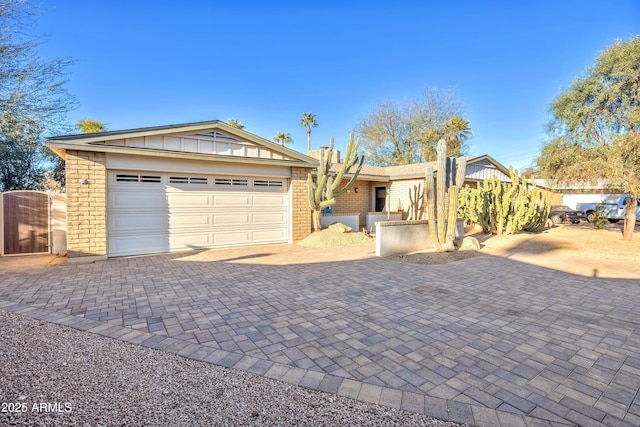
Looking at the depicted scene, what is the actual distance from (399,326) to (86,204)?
830 centimetres

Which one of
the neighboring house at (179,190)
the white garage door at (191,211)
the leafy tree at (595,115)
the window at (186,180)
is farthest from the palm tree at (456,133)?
the window at (186,180)

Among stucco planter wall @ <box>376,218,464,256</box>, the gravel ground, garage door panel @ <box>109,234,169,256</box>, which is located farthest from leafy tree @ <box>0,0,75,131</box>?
stucco planter wall @ <box>376,218,464,256</box>

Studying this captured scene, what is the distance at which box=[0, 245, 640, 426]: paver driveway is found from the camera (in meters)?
2.50

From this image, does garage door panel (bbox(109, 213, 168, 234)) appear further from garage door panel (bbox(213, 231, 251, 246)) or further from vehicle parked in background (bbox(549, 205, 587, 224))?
vehicle parked in background (bbox(549, 205, 587, 224))

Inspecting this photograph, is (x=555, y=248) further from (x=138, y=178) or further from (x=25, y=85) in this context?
(x=25, y=85)

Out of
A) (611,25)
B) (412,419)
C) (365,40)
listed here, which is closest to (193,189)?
(412,419)

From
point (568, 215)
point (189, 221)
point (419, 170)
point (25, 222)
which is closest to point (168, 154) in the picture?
point (189, 221)

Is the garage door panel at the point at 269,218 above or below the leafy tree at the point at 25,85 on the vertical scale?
below

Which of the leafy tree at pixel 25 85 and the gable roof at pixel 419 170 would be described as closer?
the leafy tree at pixel 25 85

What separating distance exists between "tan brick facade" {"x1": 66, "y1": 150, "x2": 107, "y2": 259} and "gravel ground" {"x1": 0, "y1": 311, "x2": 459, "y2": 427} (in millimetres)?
5588

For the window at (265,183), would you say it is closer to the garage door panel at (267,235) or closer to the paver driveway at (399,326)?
the garage door panel at (267,235)

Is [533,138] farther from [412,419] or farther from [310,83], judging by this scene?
[412,419]

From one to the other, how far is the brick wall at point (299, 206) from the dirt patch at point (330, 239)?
331 millimetres

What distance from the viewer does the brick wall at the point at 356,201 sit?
16.8 metres
